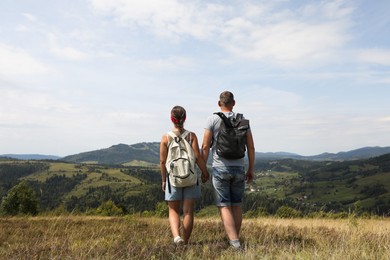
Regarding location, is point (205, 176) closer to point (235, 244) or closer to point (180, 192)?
point (180, 192)

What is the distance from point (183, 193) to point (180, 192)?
0.07m

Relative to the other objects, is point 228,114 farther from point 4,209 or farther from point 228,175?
point 4,209

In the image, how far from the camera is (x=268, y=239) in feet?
20.5

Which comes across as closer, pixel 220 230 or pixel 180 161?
pixel 180 161

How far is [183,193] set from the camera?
586cm

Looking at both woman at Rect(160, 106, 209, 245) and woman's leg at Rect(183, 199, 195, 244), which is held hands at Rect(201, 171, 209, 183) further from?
woman's leg at Rect(183, 199, 195, 244)

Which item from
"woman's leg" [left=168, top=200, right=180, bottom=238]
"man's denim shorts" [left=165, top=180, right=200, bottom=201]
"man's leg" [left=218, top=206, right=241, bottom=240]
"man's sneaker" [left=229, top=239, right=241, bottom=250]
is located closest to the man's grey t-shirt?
"man's denim shorts" [left=165, top=180, right=200, bottom=201]

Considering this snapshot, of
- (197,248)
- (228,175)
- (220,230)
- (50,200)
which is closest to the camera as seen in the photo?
(197,248)

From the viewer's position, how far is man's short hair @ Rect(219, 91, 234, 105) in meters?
6.01

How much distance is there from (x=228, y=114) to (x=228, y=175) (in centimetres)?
118

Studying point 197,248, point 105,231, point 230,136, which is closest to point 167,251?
point 197,248

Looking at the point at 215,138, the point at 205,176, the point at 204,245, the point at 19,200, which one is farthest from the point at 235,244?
the point at 19,200

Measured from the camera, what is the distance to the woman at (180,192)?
5.75 m

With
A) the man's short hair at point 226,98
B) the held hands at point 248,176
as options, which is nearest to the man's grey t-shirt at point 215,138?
the man's short hair at point 226,98
